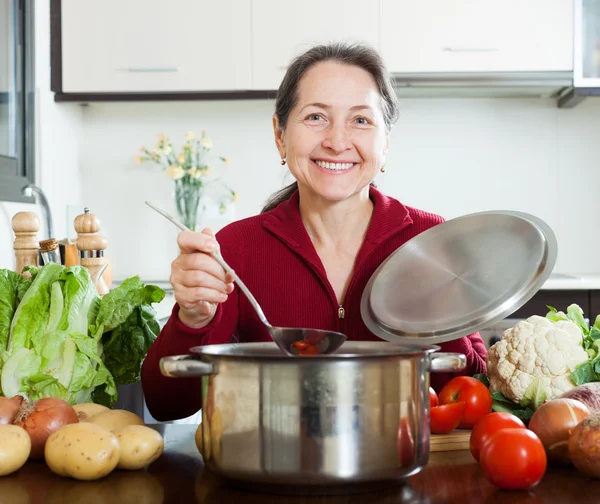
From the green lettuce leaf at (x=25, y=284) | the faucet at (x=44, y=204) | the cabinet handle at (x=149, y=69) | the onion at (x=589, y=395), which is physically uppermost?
the cabinet handle at (x=149, y=69)

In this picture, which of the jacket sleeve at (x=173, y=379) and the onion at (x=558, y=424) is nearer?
the onion at (x=558, y=424)

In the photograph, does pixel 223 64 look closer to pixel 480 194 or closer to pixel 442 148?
pixel 442 148

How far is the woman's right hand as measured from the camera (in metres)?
0.98

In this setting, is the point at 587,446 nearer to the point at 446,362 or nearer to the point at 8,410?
the point at 446,362

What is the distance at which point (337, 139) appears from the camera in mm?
1507

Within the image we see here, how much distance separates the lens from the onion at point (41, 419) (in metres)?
0.91

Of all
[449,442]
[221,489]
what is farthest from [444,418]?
[221,489]

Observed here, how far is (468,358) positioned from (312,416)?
740mm

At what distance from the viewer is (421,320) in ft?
3.55

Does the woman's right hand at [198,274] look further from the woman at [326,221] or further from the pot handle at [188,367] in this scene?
the woman at [326,221]

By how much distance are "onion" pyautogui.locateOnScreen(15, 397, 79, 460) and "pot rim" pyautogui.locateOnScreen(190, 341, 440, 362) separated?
0.21 m

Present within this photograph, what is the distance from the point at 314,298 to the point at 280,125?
1.29ft

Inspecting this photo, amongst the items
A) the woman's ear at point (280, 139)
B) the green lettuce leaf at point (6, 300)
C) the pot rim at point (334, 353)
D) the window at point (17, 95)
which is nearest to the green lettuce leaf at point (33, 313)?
the green lettuce leaf at point (6, 300)

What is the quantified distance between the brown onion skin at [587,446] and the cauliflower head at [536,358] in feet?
0.86
